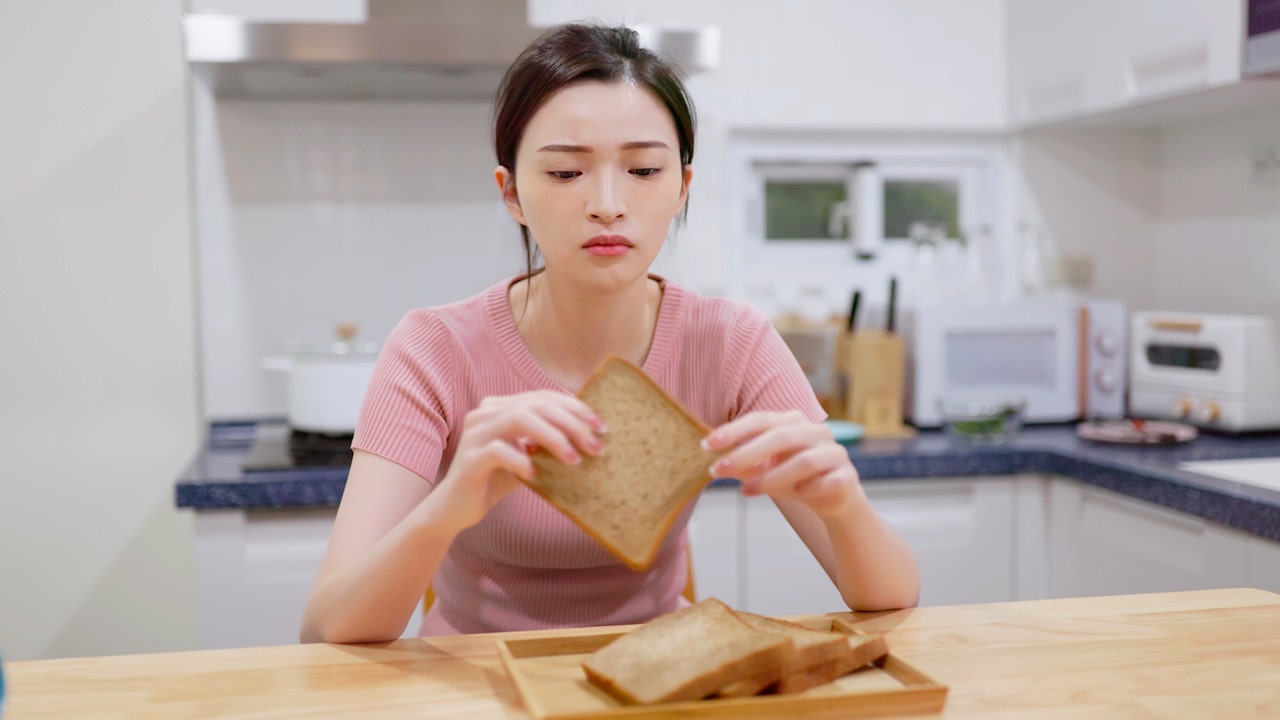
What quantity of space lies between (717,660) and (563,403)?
246 mm

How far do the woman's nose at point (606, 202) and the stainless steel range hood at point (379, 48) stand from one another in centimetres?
94

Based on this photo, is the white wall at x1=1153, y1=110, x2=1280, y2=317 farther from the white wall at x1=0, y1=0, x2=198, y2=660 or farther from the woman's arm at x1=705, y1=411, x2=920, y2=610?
the white wall at x1=0, y1=0, x2=198, y2=660

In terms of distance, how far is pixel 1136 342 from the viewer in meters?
2.64

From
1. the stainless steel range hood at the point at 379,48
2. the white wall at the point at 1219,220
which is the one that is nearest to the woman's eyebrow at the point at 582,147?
the stainless steel range hood at the point at 379,48

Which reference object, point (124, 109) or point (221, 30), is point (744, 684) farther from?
point (124, 109)

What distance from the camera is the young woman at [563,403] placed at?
0.99 meters

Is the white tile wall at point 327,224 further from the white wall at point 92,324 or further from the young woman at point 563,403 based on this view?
the young woman at point 563,403

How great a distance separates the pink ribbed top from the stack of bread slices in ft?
1.26

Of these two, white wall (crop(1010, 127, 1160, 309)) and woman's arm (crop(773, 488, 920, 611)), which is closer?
woman's arm (crop(773, 488, 920, 611))

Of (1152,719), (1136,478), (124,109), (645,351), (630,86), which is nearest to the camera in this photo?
(1152,719)

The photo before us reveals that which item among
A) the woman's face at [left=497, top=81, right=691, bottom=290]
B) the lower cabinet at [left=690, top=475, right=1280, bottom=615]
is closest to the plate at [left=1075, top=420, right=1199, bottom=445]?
the lower cabinet at [left=690, top=475, right=1280, bottom=615]

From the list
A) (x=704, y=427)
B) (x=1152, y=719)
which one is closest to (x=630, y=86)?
(x=704, y=427)

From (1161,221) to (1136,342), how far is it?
565mm

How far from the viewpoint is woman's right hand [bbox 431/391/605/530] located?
93cm
